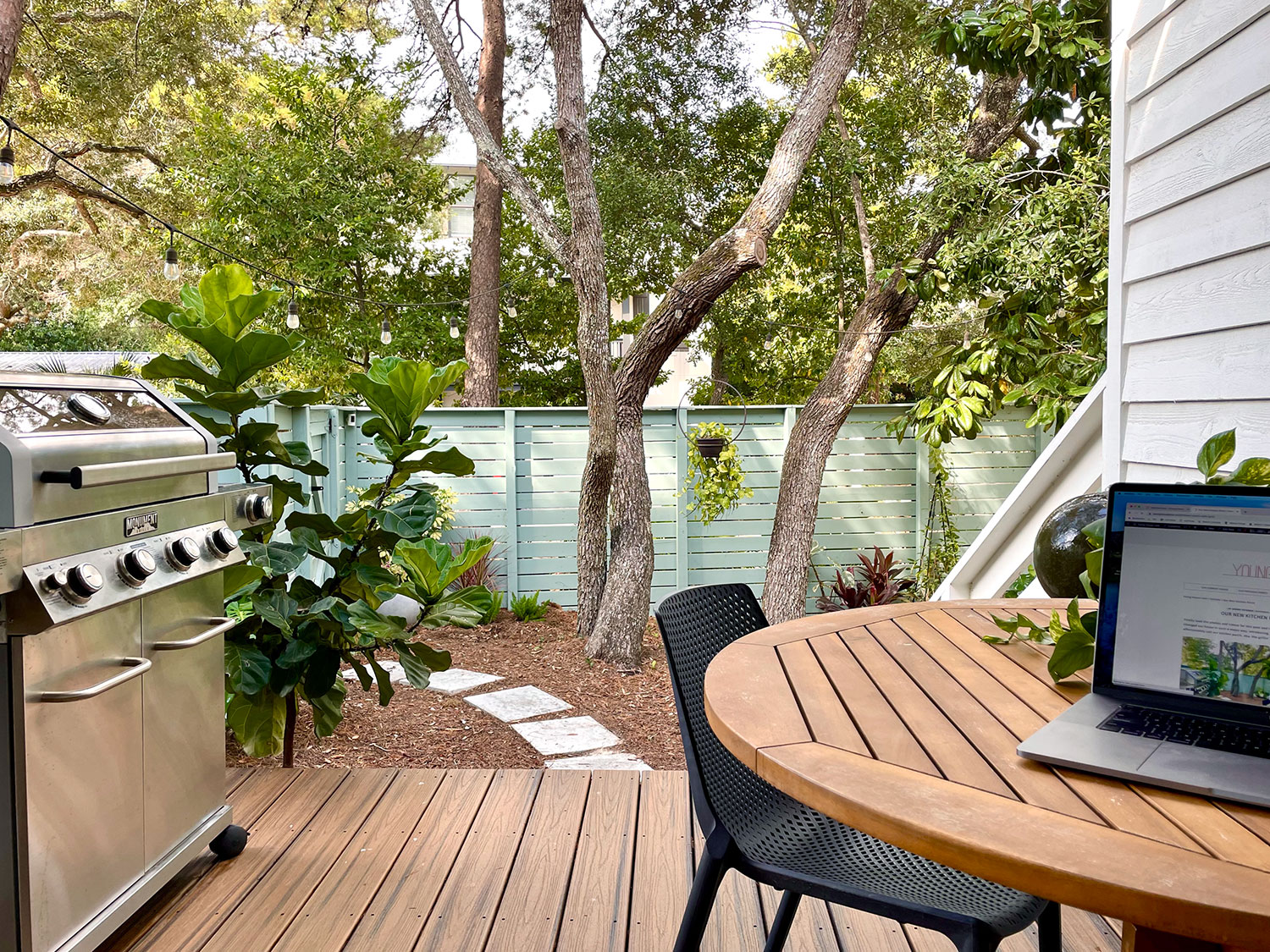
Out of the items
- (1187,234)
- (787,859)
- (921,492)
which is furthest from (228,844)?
(921,492)

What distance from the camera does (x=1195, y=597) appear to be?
100 centimetres

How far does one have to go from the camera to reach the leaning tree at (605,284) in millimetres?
4902

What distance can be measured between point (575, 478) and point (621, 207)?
327 cm

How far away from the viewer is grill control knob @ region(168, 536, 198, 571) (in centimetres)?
184

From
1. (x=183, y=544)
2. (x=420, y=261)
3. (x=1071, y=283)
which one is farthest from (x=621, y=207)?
(x=183, y=544)

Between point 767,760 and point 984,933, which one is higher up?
point 767,760

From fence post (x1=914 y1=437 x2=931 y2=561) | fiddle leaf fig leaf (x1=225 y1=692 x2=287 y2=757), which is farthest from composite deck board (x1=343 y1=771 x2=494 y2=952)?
fence post (x1=914 y1=437 x2=931 y2=561)

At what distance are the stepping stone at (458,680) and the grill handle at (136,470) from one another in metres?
2.56

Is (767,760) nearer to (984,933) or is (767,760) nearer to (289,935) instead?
(984,933)

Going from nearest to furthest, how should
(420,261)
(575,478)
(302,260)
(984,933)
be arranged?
(984,933) → (575,478) → (302,260) → (420,261)

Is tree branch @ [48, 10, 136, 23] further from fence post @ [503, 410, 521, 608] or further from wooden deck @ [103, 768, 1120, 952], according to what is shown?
wooden deck @ [103, 768, 1120, 952]

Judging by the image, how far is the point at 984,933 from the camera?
3.50 ft

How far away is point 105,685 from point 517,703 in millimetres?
2874

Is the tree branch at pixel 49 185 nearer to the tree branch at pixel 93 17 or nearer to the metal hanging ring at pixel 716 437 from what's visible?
the tree branch at pixel 93 17
